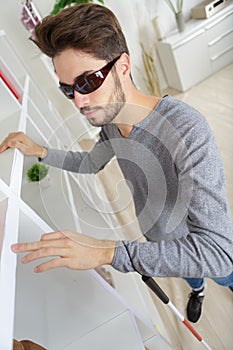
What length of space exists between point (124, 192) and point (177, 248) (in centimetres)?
40

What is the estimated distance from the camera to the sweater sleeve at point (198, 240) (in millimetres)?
595

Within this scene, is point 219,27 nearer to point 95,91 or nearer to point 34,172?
point 34,172

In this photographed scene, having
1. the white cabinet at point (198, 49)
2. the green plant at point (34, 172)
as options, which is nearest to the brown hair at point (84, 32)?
the green plant at point (34, 172)

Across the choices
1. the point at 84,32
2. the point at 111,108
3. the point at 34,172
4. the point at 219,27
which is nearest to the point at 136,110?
the point at 111,108

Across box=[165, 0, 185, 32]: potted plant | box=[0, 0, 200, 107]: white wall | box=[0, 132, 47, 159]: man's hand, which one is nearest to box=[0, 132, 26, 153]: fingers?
box=[0, 132, 47, 159]: man's hand

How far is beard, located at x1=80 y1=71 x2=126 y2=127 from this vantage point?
28.5 inches

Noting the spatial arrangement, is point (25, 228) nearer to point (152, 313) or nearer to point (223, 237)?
point (223, 237)

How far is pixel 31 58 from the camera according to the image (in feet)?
A: 8.65

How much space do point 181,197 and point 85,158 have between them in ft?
1.47

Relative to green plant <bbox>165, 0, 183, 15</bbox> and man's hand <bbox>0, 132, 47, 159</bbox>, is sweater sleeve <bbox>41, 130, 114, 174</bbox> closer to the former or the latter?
man's hand <bbox>0, 132, 47, 159</bbox>

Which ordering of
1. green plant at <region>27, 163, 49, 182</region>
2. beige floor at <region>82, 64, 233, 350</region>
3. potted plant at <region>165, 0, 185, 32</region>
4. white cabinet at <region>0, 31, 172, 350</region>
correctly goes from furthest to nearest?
potted plant at <region>165, 0, 185, 32</region> → beige floor at <region>82, 64, 233, 350</region> → green plant at <region>27, 163, 49, 182</region> → white cabinet at <region>0, 31, 172, 350</region>

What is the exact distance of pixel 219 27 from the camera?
279cm

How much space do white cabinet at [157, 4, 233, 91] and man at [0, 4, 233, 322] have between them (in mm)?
2259

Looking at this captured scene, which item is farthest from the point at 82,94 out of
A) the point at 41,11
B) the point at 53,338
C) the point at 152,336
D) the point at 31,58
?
the point at 41,11
